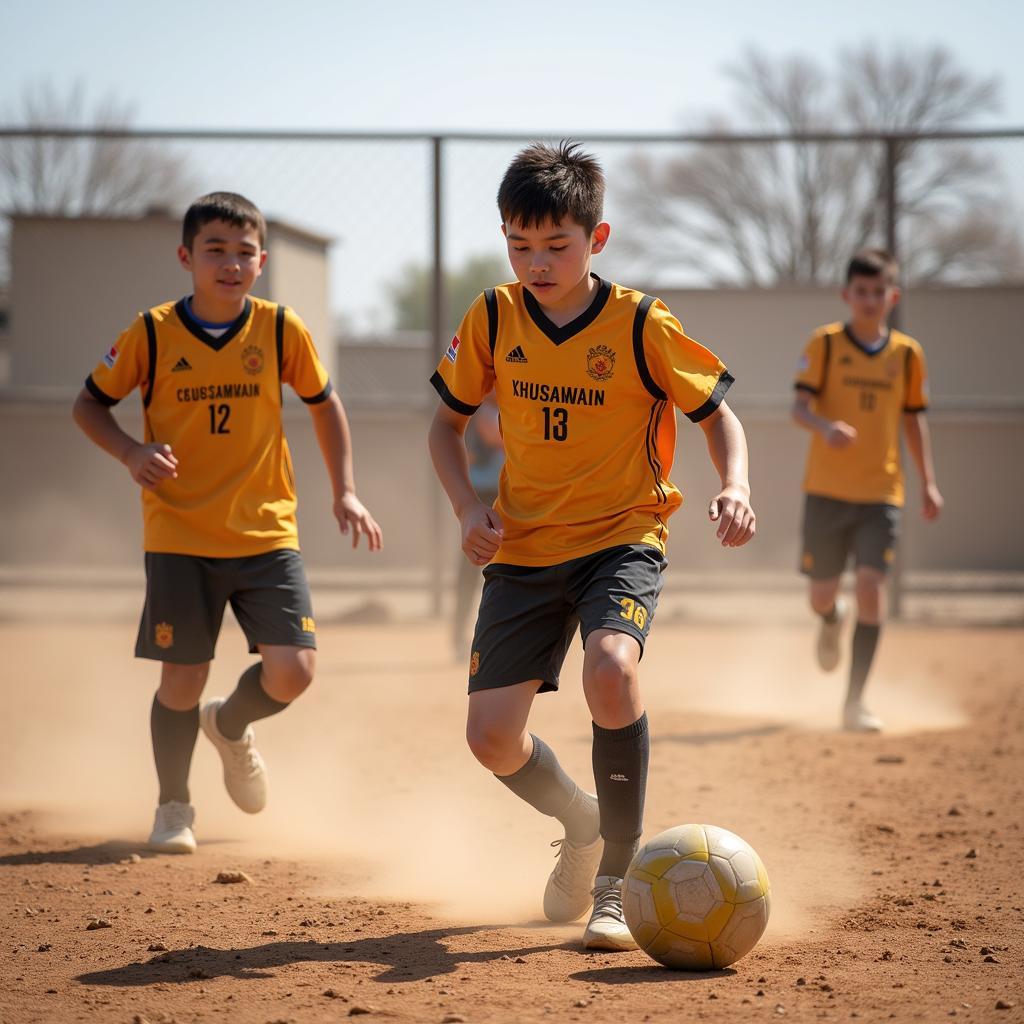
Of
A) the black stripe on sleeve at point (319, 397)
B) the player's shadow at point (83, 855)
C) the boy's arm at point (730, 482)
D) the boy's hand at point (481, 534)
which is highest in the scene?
the black stripe on sleeve at point (319, 397)

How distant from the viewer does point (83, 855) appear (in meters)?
4.16

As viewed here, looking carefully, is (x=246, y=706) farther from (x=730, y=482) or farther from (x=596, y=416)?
(x=730, y=482)

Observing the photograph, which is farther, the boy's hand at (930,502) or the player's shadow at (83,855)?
the boy's hand at (930,502)

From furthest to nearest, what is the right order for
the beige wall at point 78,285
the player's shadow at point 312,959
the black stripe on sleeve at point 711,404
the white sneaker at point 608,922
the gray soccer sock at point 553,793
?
1. the beige wall at point 78,285
2. the gray soccer sock at point 553,793
3. the black stripe on sleeve at point 711,404
4. the white sneaker at point 608,922
5. the player's shadow at point 312,959

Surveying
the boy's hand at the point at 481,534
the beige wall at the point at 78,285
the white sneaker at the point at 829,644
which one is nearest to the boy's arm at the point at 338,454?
the boy's hand at the point at 481,534

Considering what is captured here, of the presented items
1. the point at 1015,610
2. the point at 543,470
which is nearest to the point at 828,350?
the point at 543,470

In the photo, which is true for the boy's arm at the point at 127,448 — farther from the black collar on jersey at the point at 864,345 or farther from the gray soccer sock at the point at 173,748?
the black collar on jersey at the point at 864,345

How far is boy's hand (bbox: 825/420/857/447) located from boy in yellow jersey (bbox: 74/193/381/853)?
2555 mm

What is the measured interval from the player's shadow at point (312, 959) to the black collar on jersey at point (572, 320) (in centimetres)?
145

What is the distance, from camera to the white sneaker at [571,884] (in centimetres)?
346

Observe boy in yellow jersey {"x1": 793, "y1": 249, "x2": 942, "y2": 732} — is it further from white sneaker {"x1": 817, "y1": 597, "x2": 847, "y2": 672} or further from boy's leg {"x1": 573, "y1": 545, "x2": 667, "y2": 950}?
boy's leg {"x1": 573, "y1": 545, "x2": 667, "y2": 950}

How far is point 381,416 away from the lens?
32.9 ft

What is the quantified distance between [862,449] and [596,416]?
356cm

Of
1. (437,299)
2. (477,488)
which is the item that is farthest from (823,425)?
(437,299)
